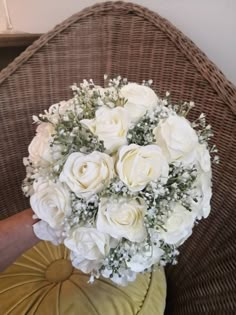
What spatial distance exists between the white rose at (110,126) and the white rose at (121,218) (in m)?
0.08

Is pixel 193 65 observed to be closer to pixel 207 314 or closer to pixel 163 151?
pixel 163 151

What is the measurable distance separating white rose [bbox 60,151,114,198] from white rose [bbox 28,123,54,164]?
63 millimetres

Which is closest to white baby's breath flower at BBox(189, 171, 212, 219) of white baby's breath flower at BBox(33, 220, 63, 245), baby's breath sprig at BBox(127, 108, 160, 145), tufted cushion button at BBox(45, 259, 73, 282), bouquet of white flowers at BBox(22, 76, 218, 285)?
bouquet of white flowers at BBox(22, 76, 218, 285)

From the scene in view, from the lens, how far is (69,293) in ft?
2.71

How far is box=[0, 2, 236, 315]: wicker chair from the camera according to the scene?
0.86 m

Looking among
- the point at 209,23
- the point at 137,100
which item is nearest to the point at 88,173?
the point at 137,100

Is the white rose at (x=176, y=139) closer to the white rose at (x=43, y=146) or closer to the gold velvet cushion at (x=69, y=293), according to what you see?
the white rose at (x=43, y=146)

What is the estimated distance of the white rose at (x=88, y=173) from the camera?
599mm

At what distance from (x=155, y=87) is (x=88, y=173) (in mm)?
450

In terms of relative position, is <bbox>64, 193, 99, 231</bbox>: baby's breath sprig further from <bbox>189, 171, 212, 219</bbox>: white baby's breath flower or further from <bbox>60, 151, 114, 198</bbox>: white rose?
<bbox>189, 171, 212, 219</bbox>: white baby's breath flower

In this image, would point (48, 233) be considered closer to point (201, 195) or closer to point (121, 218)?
point (121, 218)

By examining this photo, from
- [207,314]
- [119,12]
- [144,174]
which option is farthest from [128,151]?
[119,12]

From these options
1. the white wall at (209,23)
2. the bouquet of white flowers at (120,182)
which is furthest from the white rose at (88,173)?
the white wall at (209,23)

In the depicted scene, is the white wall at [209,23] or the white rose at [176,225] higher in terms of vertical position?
the white wall at [209,23]
